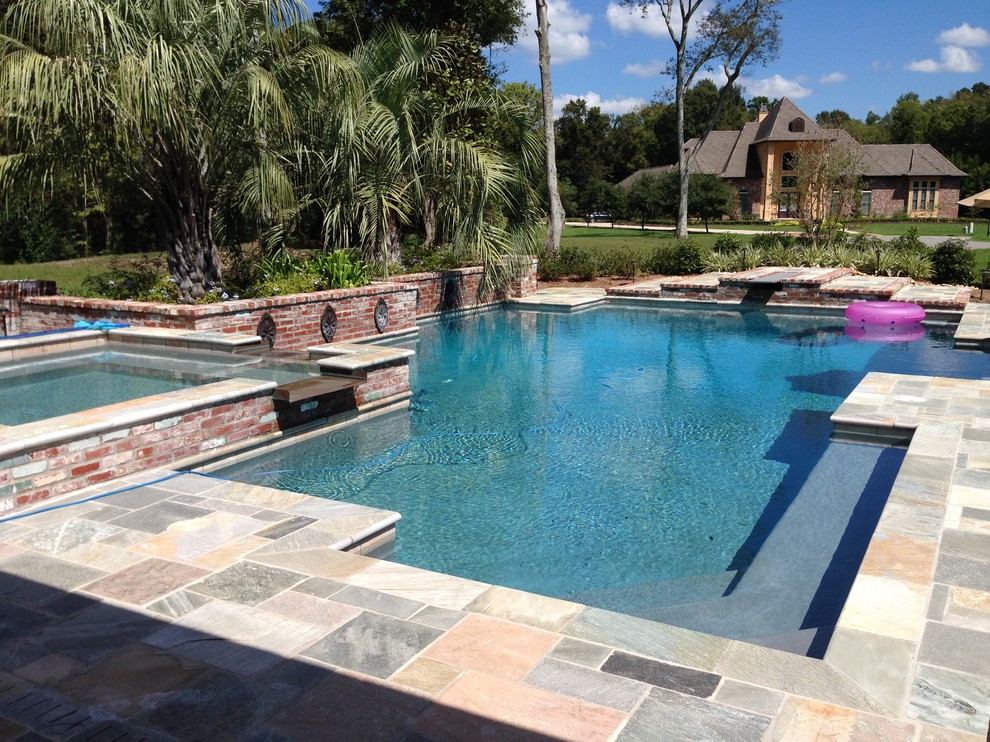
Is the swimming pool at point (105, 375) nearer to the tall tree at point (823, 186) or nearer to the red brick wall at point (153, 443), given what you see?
the red brick wall at point (153, 443)

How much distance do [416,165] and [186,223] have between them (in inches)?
167

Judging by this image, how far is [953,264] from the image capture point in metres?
16.7

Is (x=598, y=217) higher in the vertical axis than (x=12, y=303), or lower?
higher

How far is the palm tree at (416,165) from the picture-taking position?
1234cm

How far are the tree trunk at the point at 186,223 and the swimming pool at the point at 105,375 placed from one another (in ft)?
6.25

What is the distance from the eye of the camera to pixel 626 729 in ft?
8.32

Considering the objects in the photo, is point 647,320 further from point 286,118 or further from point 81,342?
point 81,342

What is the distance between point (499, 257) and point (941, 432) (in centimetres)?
915

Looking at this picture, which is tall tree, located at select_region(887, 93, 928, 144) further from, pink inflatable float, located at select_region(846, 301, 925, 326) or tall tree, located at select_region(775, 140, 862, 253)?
pink inflatable float, located at select_region(846, 301, 925, 326)

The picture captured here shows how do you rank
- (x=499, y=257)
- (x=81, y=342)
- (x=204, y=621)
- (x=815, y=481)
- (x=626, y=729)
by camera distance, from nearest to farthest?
(x=626, y=729), (x=204, y=621), (x=815, y=481), (x=81, y=342), (x=499, y=257)

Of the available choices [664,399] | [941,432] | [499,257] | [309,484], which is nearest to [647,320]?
[499,257]

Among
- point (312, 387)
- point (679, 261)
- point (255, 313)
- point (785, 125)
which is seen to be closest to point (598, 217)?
point (785, 125)

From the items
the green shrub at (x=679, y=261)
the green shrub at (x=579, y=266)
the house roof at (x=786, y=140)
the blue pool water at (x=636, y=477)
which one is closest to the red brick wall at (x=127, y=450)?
the blue pool water at (x=636, y=477)

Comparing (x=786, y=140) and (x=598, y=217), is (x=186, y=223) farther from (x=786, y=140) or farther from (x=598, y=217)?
(x=598, y=217)
